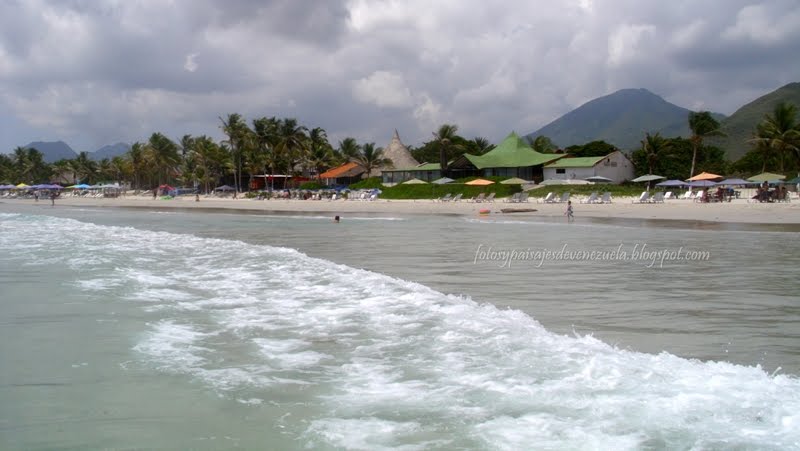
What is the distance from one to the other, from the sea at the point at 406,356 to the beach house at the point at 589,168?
36.5 metres

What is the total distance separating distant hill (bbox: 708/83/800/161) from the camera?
9306 cm

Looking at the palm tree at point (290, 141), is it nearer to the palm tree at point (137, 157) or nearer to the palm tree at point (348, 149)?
the palm tree at point (348, 149)

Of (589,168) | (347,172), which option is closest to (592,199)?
(589,168)

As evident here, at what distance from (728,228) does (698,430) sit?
57.4 feet

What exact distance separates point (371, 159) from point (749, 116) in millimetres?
78234

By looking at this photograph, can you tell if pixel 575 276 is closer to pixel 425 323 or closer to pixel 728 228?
pixel 425 323

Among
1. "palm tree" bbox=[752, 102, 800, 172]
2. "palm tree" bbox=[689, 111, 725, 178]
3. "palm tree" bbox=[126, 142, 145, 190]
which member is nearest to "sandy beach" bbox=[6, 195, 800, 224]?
"palm tree" bbox=[752, 102, 800, 172]

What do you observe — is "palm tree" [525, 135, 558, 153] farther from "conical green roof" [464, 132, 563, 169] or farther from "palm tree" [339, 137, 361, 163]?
"palm tree" [339, 137, 361, 163]

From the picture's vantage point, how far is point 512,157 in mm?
51469

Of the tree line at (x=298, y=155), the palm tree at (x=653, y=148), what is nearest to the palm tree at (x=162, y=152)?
the tree line at (x=298, y=155)

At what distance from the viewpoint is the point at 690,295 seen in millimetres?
7941

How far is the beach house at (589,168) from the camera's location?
46.7 meters

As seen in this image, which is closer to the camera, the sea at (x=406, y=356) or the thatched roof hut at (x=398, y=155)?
the sea at (x=406, y=356)

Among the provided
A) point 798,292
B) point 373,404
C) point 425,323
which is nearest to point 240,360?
point 373,404
